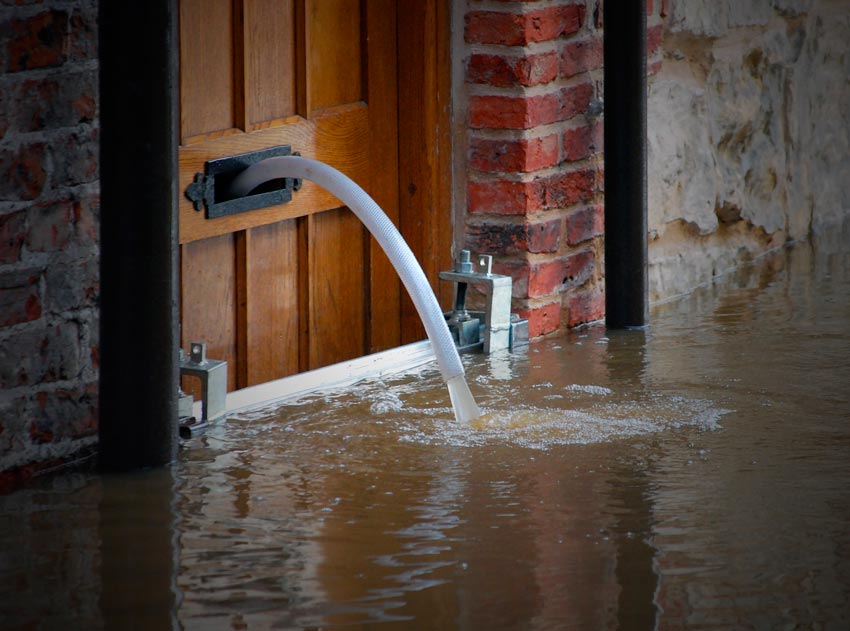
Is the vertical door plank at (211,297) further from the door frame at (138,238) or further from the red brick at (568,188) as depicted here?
the red brick at (568,188)

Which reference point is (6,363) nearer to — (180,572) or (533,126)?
(180,572)

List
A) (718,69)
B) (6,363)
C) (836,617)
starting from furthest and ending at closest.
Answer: (718,69), (6,363), (836,617)

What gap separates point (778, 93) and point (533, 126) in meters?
1.12

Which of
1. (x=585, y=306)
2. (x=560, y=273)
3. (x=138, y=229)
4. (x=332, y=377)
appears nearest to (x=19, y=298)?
(x=138, y=229)

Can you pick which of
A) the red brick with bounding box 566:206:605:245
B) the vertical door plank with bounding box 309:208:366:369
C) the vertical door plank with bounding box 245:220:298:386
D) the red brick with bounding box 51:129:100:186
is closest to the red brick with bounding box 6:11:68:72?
the red brick with bounding box 51:129:100:186

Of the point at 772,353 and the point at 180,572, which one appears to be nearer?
the point at 180,572

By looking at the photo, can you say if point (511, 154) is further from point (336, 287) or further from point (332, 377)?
point (332, 377)

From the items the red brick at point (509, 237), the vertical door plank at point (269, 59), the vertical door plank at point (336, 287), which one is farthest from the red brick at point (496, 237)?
the vertical door plank at point (269, 59)

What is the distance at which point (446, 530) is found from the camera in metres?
1.83

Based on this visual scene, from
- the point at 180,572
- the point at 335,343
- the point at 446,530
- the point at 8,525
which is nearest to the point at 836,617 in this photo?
the point at 446,530

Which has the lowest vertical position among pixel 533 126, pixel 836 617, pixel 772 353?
pixel 836 617

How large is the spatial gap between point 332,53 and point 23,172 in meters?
0.86

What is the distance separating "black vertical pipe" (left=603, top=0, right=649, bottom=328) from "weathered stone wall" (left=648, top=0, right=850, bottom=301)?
320 mm

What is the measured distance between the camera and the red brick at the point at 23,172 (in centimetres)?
199
